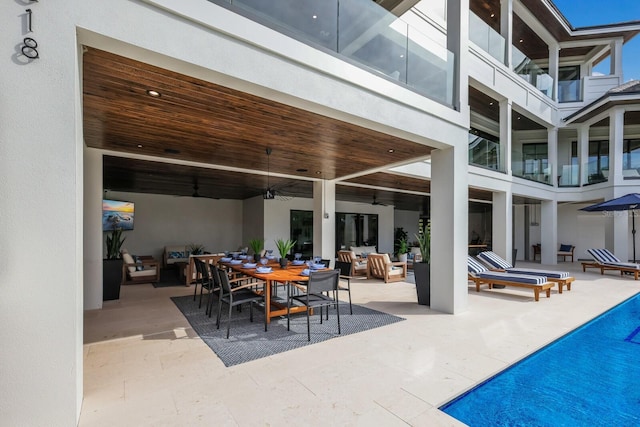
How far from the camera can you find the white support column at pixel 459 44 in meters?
5.48

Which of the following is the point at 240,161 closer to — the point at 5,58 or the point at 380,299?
the point at 380,299

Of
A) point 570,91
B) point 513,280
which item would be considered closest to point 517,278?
point 513,280

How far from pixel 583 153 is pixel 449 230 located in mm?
12953

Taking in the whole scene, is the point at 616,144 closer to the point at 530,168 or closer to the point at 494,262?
the point at 530,168

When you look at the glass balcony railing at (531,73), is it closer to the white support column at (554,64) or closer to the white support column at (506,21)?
the white support column at (554,64)

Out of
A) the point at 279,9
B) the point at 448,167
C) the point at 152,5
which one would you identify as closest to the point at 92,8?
the point at 152,5

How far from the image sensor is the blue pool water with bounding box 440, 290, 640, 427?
101 inches

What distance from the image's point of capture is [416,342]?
4059 mm

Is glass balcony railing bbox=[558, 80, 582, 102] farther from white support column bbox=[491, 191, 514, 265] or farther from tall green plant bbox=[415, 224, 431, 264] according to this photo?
tall green plant bbox=[415, 224, 431, 264]

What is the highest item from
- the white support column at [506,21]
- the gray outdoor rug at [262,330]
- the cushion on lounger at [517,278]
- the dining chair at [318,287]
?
the white support column at [506,21]

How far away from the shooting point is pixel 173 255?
11.2 metres

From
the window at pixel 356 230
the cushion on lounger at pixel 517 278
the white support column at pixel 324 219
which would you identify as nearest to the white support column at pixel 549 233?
the window at pixel 356 230

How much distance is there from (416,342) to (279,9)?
4.34 metres

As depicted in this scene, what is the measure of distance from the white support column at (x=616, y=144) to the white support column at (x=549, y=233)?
7.26 ft
